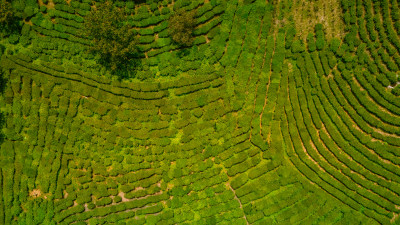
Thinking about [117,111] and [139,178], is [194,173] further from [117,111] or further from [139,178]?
[117,111]

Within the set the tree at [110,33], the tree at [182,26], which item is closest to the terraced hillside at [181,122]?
the tree at [182,26]

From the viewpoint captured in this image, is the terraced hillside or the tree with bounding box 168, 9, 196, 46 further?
the terraced hillside

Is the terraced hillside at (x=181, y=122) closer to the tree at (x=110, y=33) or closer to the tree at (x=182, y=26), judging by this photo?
the tree at (x=182, y=26)

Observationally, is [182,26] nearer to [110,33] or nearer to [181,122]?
[110,33]

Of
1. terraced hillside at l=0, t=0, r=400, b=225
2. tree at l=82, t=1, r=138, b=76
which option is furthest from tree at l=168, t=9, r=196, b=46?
tree at l=82, t=1, r=138, b=76

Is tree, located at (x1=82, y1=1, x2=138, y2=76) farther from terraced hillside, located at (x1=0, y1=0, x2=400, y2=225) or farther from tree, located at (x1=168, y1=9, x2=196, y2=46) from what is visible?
tree, located at (x1=168, y1=9, x2=196, y2=46)
